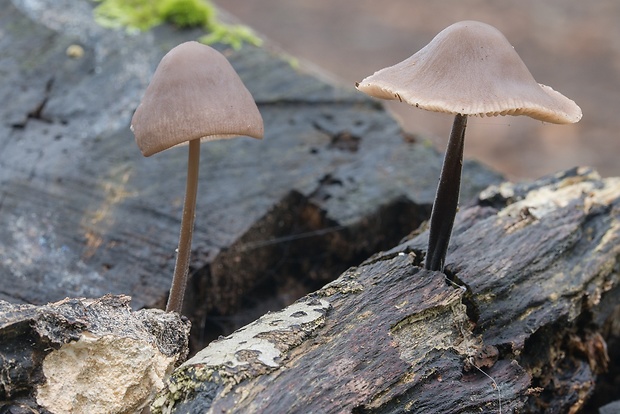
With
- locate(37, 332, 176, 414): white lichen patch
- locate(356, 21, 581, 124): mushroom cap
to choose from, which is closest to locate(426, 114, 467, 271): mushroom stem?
locate(356, 21, 581, 124): mushroom cap

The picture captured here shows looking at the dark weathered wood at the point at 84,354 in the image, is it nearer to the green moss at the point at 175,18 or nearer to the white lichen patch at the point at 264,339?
the white lichen patch at the point at 264,339

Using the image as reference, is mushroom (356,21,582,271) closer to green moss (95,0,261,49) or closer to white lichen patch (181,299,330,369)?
white lichen patch (181,299,330,369)

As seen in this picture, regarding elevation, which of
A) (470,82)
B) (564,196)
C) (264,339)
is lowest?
(264,339)

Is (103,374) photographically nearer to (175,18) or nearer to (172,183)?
(172,183)

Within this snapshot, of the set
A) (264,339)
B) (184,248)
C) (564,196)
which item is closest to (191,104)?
(184,248)

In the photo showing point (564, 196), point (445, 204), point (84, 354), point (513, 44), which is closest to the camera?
point (84, 354)

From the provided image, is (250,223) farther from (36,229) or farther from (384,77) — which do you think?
(384,77)
